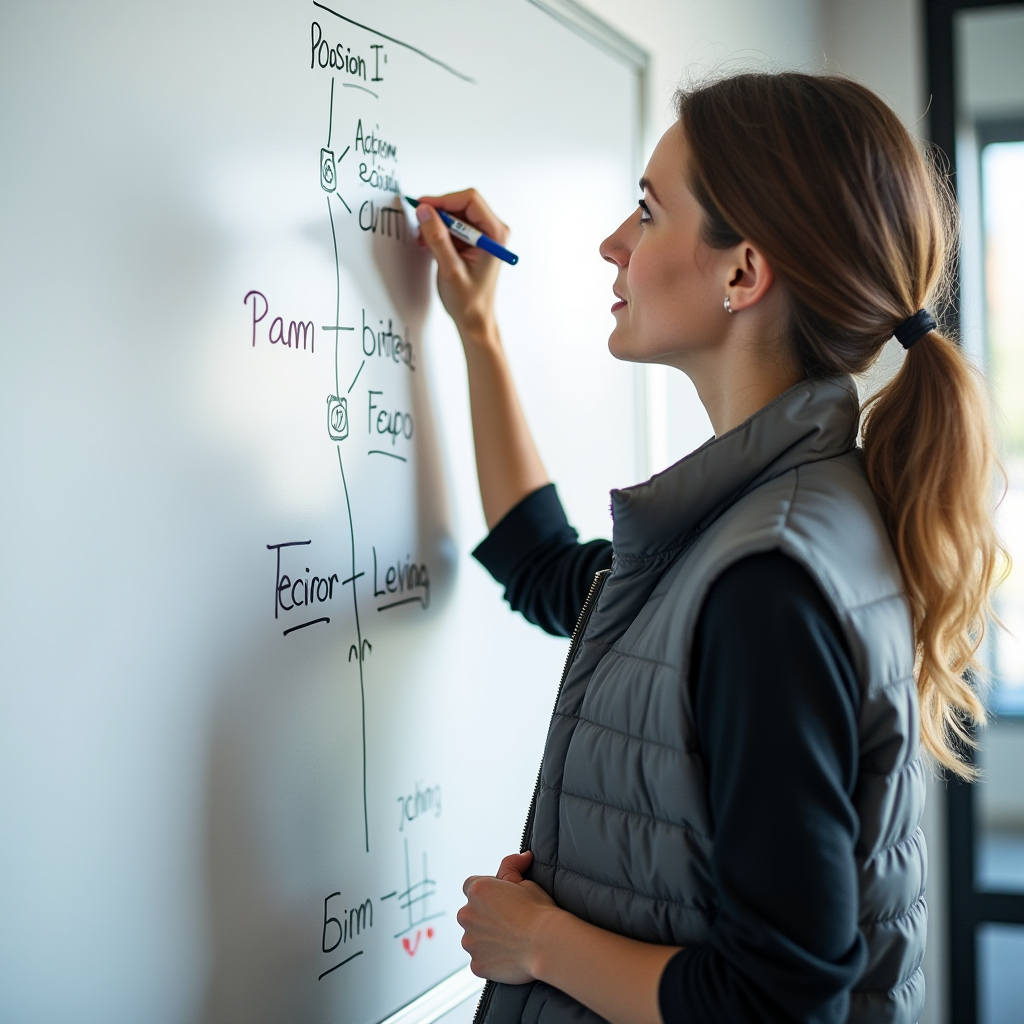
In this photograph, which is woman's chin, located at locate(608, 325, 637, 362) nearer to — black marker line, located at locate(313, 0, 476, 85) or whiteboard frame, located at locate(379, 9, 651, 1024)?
black marker line, located at locate(313, 0, 476, 85)

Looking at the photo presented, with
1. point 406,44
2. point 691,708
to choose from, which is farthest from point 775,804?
point 406,44

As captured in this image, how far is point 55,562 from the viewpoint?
0.73 m

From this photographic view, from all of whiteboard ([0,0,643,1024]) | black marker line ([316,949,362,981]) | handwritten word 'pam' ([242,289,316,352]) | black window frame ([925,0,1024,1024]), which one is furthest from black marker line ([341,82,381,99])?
black window frame ([925,0,1024,1024])

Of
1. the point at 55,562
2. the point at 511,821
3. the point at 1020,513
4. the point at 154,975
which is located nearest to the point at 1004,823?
the point at 1020,513

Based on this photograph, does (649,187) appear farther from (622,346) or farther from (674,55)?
(674,55)

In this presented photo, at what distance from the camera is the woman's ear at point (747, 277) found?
0.89 metres

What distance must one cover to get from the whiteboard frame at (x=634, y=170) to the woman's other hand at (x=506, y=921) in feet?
0.91

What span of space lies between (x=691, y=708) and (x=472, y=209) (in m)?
0.66

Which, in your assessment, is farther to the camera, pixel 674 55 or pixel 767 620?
pixel 674 55

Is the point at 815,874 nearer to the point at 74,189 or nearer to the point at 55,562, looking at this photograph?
the point at 55,562

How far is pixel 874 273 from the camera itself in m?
0.89

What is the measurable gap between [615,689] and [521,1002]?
0.28 meters

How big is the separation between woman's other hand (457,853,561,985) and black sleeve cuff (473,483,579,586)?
40 centimetres

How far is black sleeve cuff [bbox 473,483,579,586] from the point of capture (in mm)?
1213
